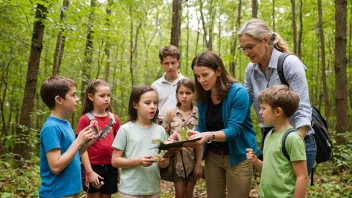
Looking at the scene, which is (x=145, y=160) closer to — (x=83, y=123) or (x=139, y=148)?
(x=139, y=148)

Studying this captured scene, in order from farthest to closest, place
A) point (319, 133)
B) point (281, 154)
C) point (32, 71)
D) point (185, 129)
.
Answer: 1. point (32, 71)
2. point (185, 129)
3. point (319, 133)
4. point (281, 154)

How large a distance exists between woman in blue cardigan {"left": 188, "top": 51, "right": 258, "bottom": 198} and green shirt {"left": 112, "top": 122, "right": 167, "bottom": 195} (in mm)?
546

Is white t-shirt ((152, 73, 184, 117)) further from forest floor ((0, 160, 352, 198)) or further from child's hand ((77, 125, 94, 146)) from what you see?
forest floor ((0, 160, 352, 198))

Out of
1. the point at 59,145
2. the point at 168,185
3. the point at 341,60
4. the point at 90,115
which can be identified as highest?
the point at 341,60

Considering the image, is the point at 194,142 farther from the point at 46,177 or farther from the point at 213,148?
the point at 46,177

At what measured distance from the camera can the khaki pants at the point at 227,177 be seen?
9.61 ft

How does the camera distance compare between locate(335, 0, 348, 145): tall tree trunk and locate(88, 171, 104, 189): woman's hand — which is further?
locate(335, 0, 348, 145): tall tree trunk

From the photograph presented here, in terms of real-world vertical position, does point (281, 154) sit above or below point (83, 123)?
below

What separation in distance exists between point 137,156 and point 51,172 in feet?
2.73

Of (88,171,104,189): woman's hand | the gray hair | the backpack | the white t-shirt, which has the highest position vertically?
the gray hair

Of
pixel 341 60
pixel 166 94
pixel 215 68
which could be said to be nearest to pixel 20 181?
pixel 166 94

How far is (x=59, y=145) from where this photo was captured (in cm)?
255

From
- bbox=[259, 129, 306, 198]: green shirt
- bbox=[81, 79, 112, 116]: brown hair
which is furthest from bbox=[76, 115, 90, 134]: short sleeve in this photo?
bbox=[259, 129, 306, 198]: green shirt

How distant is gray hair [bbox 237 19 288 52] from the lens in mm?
2695
